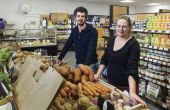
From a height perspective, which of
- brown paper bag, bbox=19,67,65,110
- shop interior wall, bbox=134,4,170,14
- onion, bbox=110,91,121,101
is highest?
shop interior wall, bbox=134,4,170,14

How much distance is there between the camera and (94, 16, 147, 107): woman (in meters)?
1.58

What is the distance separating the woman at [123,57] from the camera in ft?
5.18

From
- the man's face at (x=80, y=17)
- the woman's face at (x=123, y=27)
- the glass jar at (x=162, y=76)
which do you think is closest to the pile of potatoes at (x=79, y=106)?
the woman's face at (x=123, y=27)

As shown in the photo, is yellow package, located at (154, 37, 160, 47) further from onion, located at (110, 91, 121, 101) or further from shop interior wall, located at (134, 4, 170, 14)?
shop interior wall, located at (134, 4, 170, 14)

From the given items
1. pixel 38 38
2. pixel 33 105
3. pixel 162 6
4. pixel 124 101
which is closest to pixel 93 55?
pixel 124 101

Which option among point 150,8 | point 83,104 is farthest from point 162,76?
point 150,8

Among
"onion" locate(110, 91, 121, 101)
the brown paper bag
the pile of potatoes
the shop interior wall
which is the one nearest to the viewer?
the brown paper bag

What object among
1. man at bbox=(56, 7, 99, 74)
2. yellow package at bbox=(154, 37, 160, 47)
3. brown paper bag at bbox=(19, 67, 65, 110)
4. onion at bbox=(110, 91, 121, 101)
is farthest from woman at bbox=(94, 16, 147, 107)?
yellow package at bbox=(154, 37, 160, 47)

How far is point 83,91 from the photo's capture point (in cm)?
148

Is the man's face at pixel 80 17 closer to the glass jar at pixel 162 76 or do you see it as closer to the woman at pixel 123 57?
the woman at pixel 123 57

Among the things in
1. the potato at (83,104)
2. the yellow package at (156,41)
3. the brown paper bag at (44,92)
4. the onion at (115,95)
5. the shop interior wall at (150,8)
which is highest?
the shop interior wall at (150,8)

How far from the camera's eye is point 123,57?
1715 mm

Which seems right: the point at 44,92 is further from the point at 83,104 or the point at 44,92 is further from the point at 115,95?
the point at 115,95

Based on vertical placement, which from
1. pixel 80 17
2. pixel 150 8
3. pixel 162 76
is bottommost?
pixel 162 76
